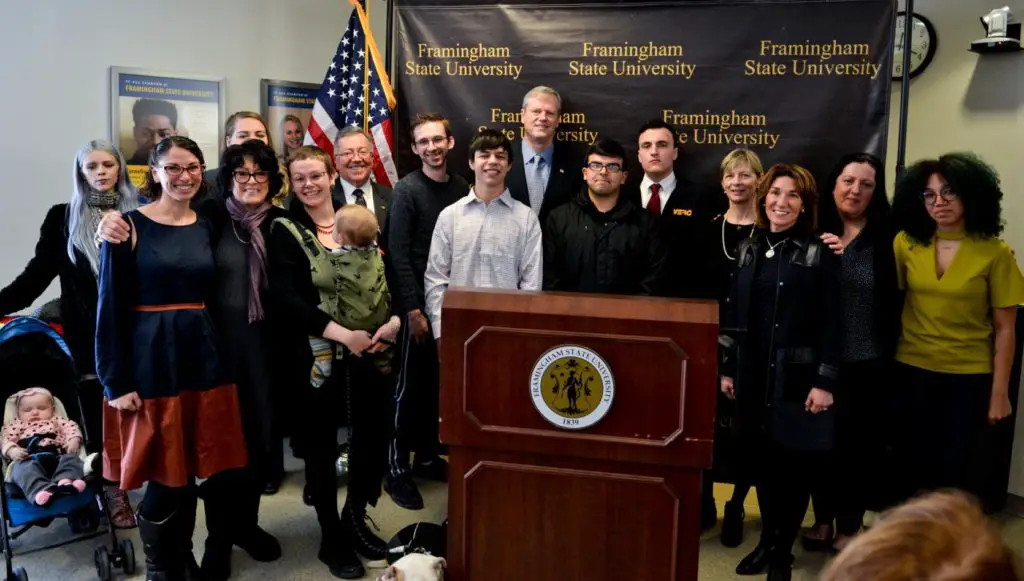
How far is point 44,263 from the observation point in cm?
325

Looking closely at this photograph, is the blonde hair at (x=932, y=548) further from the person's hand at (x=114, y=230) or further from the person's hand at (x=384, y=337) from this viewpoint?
the person's hand at (x=114, y=230)

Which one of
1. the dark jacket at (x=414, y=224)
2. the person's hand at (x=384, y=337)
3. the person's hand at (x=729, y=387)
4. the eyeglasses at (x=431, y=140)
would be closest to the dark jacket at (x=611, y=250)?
the person's hand at (x=729, y=387)

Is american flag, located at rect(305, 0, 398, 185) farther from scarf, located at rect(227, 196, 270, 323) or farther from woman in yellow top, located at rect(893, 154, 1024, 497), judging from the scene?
woman in yellow top, located at rect(893, 154, 1024, 497)

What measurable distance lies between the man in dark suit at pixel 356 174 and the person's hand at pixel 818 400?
76.1 inches

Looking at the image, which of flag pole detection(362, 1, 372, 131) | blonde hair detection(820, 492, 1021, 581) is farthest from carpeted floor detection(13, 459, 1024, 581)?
blonde hair detection(820, 492, 1021, 581)

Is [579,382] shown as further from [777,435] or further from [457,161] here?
[457,161]

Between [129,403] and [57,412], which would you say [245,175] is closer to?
[129,403]

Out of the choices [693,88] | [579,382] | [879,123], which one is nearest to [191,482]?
[579,382]

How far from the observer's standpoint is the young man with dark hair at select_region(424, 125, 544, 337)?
11.0ft

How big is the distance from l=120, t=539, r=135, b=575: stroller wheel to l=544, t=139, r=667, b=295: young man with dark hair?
1926mm

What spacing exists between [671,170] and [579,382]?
6.56 ft

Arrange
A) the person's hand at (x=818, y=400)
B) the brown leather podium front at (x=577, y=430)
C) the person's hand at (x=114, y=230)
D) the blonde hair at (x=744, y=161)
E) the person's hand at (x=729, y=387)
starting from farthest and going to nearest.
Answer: the blonde hair at (x=744, y=161) < the person's hand at (x=729, y=387) < the person's hand at (x=818, y=400) < the person's hand at (x=114, y=230) < the brown leather podium front at (x=577, y=430)

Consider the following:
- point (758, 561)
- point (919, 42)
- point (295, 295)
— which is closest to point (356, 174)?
point (295, 295)

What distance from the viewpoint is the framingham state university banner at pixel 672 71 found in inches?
149
